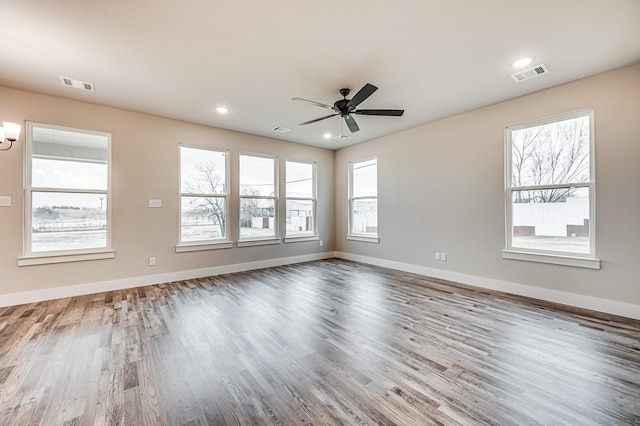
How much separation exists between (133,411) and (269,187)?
465 cm

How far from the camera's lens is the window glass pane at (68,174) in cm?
377

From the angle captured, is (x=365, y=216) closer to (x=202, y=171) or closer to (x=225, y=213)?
(x=225, y=213)

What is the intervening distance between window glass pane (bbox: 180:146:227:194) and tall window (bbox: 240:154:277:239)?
0.41m

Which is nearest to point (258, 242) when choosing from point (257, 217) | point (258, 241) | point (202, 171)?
point (258, 241)

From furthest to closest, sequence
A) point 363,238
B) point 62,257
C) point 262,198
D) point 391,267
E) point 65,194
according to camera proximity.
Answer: point 363,238 < point 262,198 < point 391,267 < point 65,194 < point 62,257

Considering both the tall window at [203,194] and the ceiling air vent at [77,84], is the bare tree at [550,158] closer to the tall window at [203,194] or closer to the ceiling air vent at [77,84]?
the tall window at [203,194]

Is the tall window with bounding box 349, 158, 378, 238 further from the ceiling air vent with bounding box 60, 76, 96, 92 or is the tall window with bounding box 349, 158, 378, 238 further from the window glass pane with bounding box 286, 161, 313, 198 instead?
the ceiling air vent with bounding box 60, 76, 96, 92

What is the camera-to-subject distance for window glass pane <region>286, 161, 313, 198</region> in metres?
6.29

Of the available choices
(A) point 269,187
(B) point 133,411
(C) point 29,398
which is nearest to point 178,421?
(B) point 133,411

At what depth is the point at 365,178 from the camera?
20.7 ft

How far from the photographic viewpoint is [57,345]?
247 centimetres

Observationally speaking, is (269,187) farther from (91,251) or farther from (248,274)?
(91,251)

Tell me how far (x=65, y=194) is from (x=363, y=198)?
5.28 m

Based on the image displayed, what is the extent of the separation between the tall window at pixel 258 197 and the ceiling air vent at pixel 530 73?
4.37 meters
